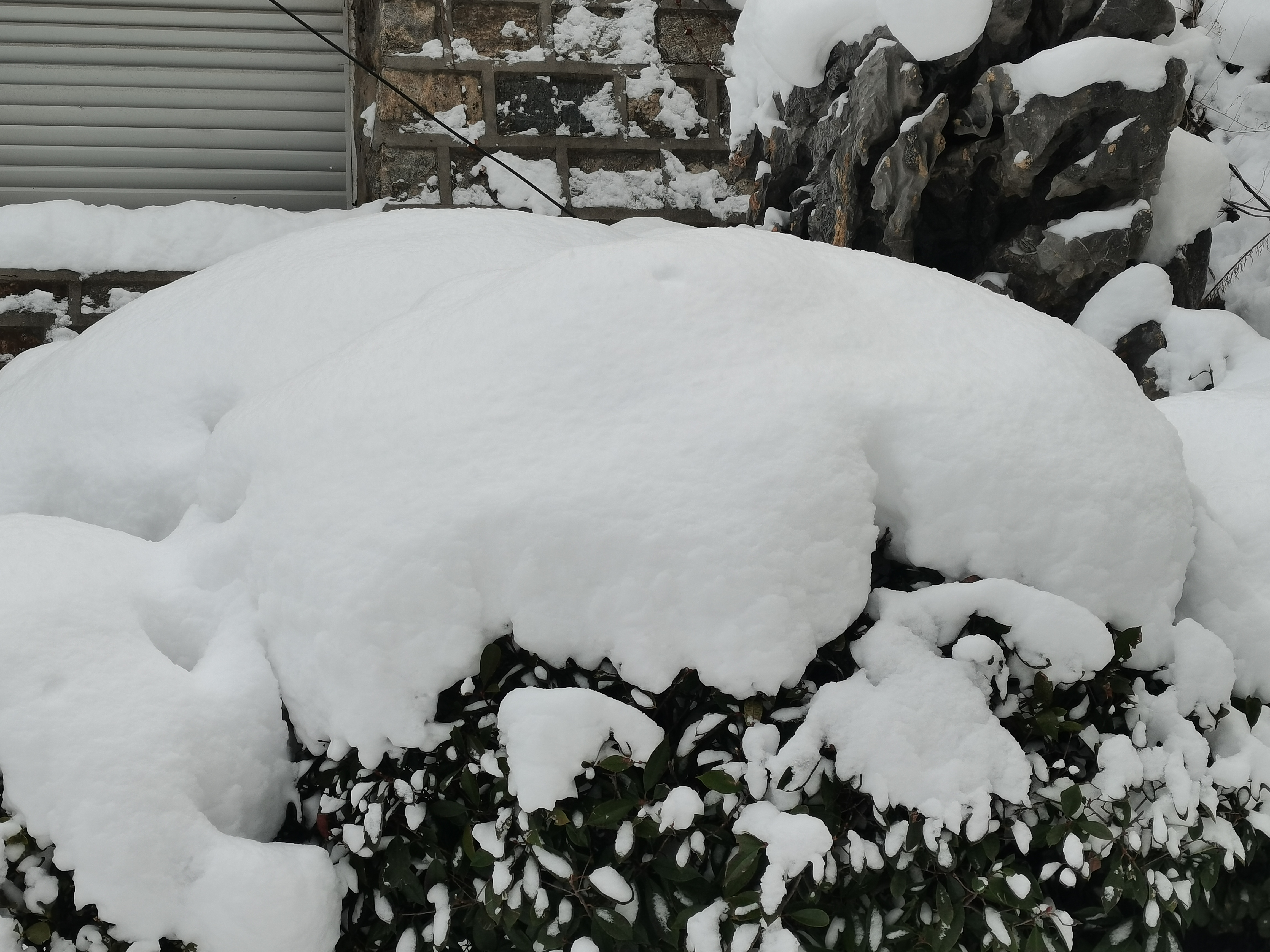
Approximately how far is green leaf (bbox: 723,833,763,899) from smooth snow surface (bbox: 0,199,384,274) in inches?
146

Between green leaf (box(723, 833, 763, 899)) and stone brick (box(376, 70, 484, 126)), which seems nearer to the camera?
green leaf (box(723, 833, 763, 899))

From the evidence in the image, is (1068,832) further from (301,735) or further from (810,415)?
(301,735)

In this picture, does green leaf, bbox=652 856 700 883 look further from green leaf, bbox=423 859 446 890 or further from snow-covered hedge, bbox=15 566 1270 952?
green leaf, bbox=423 859 446 890

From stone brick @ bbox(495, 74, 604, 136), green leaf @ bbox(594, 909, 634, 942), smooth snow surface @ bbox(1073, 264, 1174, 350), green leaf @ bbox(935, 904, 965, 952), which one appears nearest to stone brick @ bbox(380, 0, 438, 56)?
stone brick @ bbox(495, 74, 604, 136)

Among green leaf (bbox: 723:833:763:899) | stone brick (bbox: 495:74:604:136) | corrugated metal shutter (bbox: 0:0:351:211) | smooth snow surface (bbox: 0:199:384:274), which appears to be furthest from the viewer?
corrugated metal shutter (bbox: 0:0:351:211)

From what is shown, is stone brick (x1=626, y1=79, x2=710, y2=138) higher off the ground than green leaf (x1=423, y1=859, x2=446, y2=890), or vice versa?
stone brick (x1=626, y1=79, x2=710, y2=138)

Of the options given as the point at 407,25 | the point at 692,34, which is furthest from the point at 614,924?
the point at 692,34

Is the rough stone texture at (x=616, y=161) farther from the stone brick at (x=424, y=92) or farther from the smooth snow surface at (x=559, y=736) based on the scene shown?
the smooth snow surface at (x=559, y=736)

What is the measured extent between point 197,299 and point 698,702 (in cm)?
123

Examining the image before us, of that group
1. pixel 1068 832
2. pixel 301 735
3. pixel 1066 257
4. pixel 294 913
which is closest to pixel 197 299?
pixel 301 735

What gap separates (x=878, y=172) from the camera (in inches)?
109

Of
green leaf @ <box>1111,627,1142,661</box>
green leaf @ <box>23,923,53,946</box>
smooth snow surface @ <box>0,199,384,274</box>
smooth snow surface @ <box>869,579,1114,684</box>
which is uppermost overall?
smooth snow surface @ <box>869,579,1114,684</box>

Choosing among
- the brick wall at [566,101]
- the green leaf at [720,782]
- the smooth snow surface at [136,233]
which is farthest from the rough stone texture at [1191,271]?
the smooth snow surface at [136,233]

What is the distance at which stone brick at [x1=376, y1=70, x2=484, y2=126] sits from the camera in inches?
182
